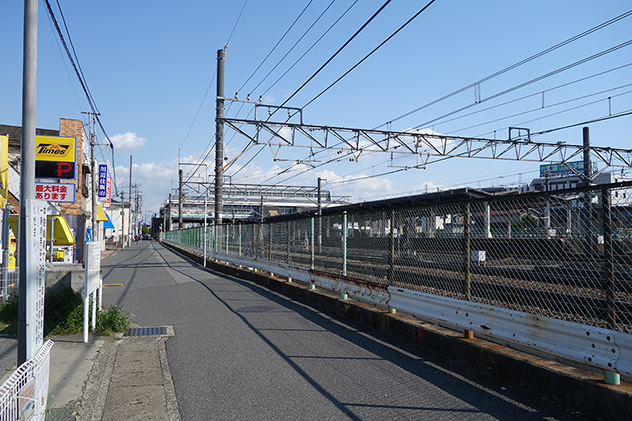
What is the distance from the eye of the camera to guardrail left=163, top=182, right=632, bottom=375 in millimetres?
4480

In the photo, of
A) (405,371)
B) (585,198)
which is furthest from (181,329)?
(585,198)

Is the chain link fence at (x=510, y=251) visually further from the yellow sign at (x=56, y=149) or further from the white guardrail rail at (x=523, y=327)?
the yellow sign at (x=56, y=149)

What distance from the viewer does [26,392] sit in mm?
3076

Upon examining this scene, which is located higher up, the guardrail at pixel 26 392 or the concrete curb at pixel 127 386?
the guardrail at pixel 26 392

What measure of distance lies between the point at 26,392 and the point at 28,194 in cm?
178

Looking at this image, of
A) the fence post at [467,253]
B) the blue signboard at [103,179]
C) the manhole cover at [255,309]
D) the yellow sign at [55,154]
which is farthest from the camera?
the blue signboard at [103,179]

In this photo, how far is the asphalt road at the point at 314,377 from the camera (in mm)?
4453

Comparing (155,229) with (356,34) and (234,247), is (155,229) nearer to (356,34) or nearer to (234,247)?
(234,247)

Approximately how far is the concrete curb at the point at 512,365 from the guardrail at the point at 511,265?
0.61ft

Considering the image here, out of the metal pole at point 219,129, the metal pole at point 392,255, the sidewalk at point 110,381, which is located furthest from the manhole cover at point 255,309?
the metal pole at point 219,129

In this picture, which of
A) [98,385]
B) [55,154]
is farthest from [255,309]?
[55,154]

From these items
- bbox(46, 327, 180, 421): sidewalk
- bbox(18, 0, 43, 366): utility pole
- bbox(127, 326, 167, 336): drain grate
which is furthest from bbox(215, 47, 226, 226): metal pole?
bbox(18, 0, 43, 366): utility pole

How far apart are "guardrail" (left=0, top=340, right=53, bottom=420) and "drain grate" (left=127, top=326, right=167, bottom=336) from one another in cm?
452

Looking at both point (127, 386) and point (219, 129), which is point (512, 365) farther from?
point (219, 129)
